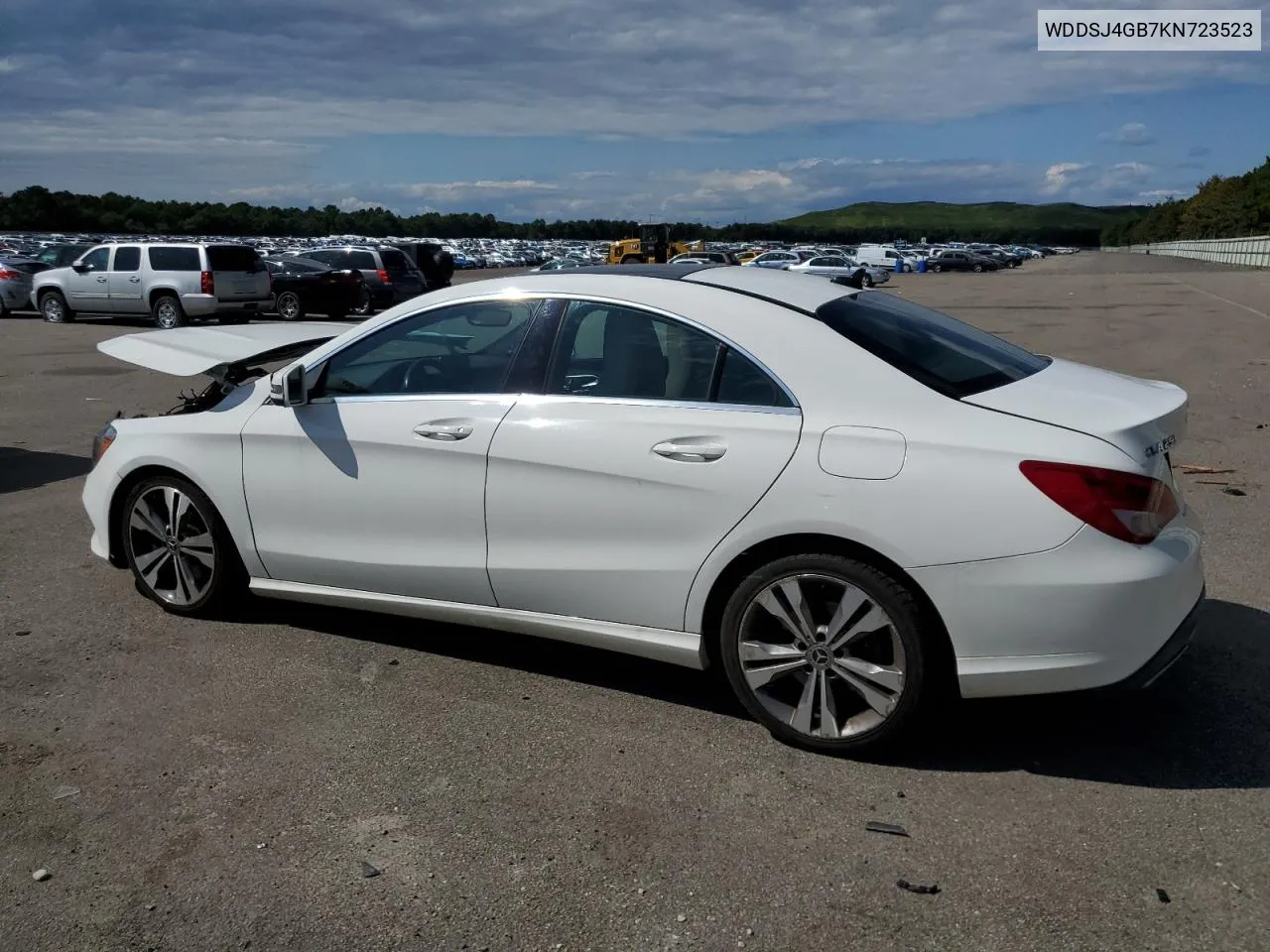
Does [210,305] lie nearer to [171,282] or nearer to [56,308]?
[171,282]

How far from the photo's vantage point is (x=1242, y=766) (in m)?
3.72

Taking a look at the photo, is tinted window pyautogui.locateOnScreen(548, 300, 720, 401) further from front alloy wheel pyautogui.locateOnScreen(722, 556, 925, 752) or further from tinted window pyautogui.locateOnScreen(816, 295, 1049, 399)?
front alloy wheel pyautogui.locateOnScreen(722, 556, 925, 752)

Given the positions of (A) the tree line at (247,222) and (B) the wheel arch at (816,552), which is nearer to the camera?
(B) the wheel arch at (816,552)

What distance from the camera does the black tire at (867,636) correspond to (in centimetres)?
361

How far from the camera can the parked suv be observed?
2620cm

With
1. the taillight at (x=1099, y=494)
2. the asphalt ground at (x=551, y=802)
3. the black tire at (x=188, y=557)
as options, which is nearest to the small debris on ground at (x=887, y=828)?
the asphalt ground at (x=551, y=802)

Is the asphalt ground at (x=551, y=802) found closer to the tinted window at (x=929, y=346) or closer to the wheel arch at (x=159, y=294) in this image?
the tinted window at (x=929, y=346)

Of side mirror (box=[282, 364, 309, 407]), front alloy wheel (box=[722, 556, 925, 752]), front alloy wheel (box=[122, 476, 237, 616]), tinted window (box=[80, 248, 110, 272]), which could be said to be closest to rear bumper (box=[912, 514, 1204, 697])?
front alloy wheel (box=[722, 556, 925, 752])

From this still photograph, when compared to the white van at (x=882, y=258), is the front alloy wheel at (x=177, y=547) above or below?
below

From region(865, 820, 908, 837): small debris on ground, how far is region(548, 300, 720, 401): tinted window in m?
1.51

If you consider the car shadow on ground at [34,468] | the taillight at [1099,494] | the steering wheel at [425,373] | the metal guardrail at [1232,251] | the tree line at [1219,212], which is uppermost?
the tree line at [1219,212]

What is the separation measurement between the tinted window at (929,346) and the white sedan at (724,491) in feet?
0.07

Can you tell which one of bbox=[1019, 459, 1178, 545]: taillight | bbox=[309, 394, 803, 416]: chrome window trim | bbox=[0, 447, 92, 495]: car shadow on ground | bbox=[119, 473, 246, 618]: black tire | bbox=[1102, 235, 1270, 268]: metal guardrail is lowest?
bbox=[0, 447, 92, 495]: car shadow on ground

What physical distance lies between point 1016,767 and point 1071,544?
2.81ft
